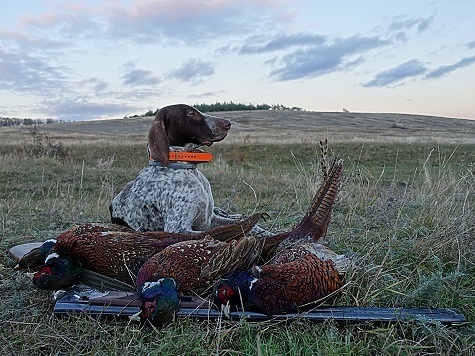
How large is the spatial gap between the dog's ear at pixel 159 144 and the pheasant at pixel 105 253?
0.76m

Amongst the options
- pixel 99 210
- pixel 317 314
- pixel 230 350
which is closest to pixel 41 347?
pixel 230 350

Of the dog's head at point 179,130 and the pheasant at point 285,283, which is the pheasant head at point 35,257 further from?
the pheasant at point 285,283

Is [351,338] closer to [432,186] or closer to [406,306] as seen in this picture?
[406,306]

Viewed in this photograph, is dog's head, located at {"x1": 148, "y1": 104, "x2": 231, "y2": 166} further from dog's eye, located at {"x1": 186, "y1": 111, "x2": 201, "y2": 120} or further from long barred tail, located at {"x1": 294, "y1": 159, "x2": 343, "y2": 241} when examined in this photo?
long barred tail, located at {"x1": 294, "y1": 159, "x2": 343, "y2": 241}

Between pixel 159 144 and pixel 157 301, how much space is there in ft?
5.19

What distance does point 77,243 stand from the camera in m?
3.52

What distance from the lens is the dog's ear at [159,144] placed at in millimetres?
4098

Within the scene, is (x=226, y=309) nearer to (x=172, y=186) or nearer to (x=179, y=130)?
(x=172, y=186)

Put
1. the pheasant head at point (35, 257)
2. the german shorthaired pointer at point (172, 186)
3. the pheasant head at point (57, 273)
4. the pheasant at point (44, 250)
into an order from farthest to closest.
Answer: the german shorthaired pointer at point (172, 186)
the pheasant head at point (35, 257)
the pheasant at point (44, 250)
the pheasant head at point (57, 273)

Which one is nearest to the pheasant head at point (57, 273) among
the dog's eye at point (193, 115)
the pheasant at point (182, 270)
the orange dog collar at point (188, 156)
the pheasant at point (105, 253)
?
the pheasant at point (105, 253)

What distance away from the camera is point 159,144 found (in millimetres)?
4090

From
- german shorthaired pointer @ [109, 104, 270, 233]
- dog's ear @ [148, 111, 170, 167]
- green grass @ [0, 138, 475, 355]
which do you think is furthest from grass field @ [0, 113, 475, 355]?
dog's ear @ [148, 111, 170, 167]

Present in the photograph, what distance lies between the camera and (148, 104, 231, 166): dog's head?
4113 mm

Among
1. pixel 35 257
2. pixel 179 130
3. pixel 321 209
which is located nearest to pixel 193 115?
pixel 179 130
